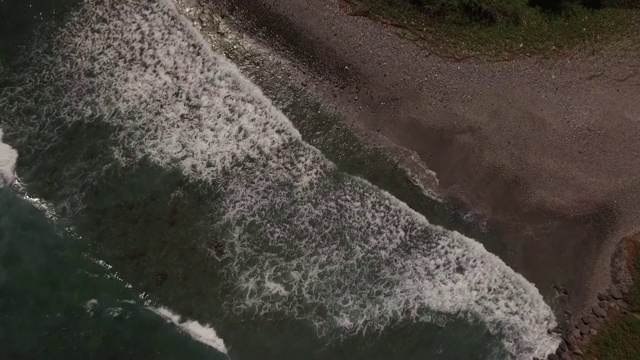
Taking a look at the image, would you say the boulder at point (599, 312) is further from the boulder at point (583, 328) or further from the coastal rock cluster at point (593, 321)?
the boulder at point (583, 328)

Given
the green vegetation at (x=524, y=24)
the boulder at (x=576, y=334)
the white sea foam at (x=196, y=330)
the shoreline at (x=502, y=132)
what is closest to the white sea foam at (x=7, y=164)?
the white sea foam at (x=196, y=330)

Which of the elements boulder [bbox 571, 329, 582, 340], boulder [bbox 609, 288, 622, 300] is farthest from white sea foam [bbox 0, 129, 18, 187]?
boulder [bbox 609, 288, 622, 300]

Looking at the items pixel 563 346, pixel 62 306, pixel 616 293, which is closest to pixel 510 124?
pixel 616 293

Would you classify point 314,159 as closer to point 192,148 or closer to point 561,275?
point 192,148

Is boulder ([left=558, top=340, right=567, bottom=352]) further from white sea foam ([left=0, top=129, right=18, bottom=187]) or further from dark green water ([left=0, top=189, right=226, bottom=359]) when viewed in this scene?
white sea foam ([left=0, top=129, right=18, bottom=187])

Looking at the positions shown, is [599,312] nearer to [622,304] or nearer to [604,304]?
[604,304]

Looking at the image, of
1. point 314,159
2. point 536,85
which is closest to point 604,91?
point 536,85

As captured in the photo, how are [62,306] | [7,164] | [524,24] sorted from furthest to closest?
[7,164], [62,306], [524,24]
